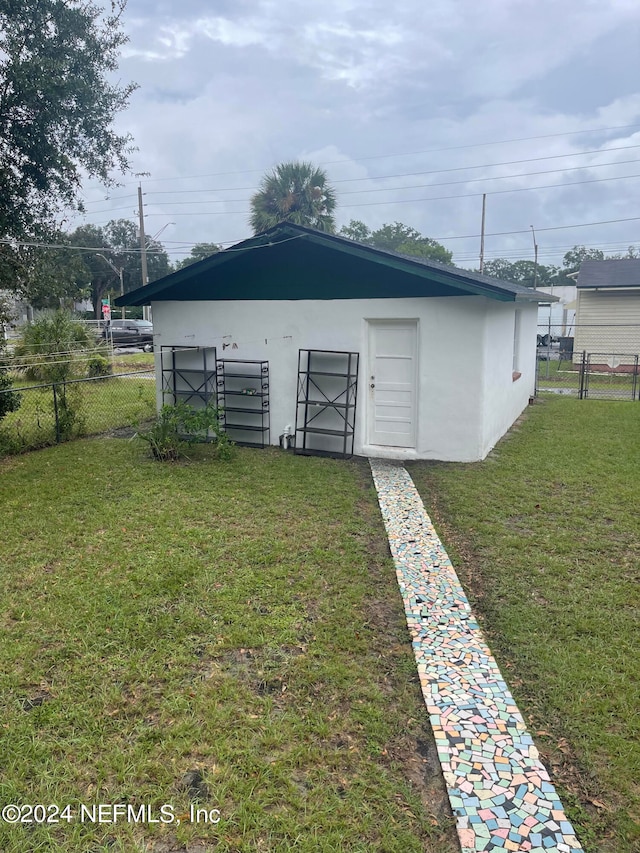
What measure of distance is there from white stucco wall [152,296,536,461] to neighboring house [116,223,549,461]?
0.05 feet

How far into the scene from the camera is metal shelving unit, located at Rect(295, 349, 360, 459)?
26.6ft

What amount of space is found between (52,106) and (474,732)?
928cm

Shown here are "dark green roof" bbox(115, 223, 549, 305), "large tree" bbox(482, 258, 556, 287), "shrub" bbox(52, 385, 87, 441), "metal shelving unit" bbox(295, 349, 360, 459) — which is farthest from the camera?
"large tree" bbox(482, 258, 556, 287)

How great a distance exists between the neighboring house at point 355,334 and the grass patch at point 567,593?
0.81 meters

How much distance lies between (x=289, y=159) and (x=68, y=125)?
1236 centimetres

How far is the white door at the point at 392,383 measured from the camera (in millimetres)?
7922

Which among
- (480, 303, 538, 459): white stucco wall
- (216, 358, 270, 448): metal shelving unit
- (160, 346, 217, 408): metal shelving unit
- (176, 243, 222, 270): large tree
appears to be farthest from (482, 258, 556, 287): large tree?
(216, 358, 270, 448): metal shelving unit

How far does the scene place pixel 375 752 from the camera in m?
2.64

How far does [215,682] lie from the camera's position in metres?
3.13

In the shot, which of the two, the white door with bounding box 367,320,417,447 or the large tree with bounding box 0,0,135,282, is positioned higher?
the large tree with bounding box 0,0,135,282

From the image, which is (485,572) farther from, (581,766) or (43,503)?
(43,503)

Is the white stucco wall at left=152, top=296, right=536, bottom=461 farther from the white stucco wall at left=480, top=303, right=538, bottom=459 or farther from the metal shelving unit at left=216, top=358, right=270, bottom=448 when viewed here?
the metal shelving unit at left=216, top=358, right=270, bottom=448

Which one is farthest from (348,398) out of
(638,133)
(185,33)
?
(638,133)

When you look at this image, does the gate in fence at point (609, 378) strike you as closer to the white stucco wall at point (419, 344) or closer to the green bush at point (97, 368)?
the white stucco wall at point (419, 344)
